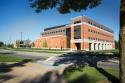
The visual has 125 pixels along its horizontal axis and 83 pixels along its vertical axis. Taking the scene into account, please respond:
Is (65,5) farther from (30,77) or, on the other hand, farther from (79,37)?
(79,37)

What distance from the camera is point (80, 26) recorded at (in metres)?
78.3

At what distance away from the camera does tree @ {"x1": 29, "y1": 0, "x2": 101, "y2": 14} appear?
1179 cm

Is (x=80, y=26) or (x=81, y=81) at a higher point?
(x=80, y=26)

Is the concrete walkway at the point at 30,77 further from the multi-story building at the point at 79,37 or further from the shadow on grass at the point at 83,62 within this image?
the multi-story building at the point at 79,37

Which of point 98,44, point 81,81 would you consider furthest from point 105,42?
point 81,81

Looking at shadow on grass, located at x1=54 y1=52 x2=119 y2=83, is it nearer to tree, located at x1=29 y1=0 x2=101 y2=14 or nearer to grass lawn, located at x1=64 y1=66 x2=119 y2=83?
grass lawn, located at x1=64 y1=66 x2=119 y2=83

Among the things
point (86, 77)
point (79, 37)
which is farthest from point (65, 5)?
point (79, 37)

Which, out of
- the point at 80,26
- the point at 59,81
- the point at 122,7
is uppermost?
the point at 80,26

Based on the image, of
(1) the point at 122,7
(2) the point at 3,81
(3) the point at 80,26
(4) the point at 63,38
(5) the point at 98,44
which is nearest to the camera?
(1) the point at 122,7

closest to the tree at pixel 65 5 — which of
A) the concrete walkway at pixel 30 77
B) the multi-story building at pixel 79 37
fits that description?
the concrete walkway at pixel 30 77

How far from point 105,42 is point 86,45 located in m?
35.5

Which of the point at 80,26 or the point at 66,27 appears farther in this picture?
the point at 66,27

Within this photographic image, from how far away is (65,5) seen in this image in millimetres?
12305

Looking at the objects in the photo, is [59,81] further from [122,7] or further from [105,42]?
[105,42]
